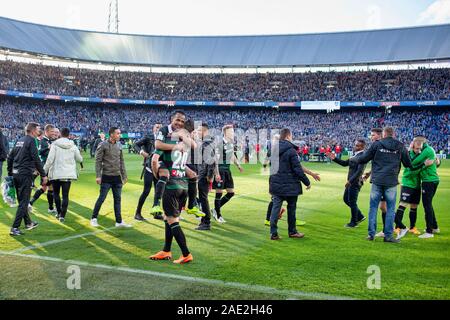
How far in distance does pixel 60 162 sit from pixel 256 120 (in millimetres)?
49495

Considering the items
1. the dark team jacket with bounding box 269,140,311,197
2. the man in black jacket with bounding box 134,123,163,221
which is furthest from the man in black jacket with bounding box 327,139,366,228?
the man in black jacket with bounding box 134,123,163,221

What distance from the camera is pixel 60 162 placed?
31.6 ft

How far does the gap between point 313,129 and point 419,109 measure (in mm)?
14286

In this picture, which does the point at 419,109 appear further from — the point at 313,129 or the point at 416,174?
the point at 416,174

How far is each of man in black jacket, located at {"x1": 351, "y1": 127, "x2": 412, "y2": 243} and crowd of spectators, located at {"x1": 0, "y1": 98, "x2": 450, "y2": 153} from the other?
129 feet

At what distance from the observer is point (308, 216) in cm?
1088

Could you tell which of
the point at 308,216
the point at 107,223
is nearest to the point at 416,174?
the point at 308,216

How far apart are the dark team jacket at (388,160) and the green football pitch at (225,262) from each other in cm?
125

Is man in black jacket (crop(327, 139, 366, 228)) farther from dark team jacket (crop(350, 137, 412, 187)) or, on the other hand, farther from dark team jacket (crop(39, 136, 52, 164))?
dark team jacket (crop(39, 136, 52, 164))

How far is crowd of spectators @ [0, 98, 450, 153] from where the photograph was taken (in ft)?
164

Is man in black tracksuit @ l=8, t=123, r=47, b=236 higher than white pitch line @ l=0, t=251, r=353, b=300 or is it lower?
higher

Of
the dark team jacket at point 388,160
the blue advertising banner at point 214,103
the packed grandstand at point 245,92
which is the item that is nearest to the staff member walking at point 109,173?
the dark team jacket at point 388,160

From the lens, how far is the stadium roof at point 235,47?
55.4 metres
